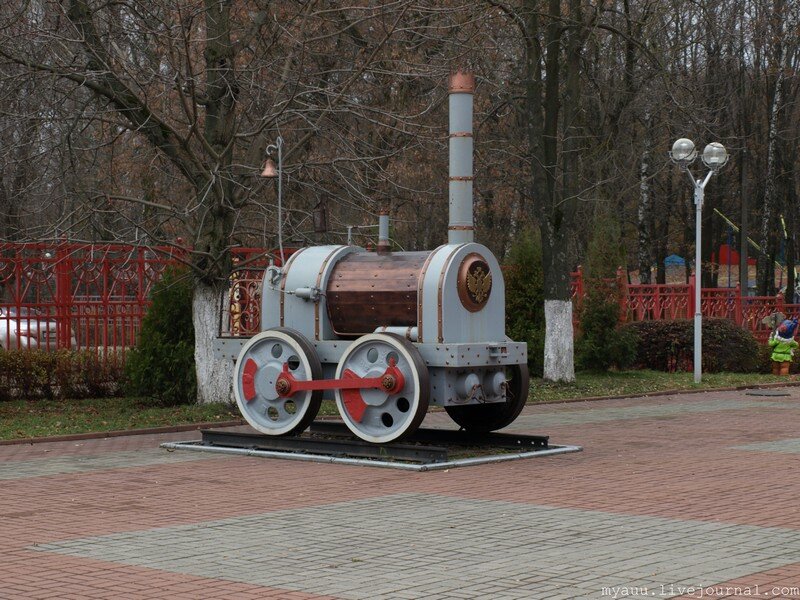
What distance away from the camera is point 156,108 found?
737 inches

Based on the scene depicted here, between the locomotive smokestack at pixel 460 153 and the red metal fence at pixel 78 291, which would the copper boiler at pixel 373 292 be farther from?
the red metal fence at pixel 78 291

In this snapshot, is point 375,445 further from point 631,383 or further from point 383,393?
point 631,383

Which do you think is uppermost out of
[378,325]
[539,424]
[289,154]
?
[289,154]

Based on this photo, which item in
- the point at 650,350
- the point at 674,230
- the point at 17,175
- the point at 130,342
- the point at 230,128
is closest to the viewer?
the point at 230,128

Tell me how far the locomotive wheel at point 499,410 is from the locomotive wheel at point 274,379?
4.95 feet

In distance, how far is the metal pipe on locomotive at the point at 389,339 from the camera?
12570mm

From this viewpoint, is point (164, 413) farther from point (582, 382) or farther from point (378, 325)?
point (582, 382)

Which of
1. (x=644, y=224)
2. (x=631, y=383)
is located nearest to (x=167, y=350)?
(x=631, y=383)

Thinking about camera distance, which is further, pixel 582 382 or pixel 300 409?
pixel 582 382

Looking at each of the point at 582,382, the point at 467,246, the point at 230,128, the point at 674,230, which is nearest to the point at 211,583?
the point at 467,246

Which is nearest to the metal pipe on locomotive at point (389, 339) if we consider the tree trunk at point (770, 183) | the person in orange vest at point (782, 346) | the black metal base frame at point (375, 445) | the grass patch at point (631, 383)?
the black metal base frame at point (375, 445)

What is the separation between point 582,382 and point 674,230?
103 feet

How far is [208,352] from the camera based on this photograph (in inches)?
680

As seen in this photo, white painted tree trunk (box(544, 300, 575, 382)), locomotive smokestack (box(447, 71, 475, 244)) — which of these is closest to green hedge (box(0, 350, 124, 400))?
white painted tree trunk (box(544, 300, 575, 382))
